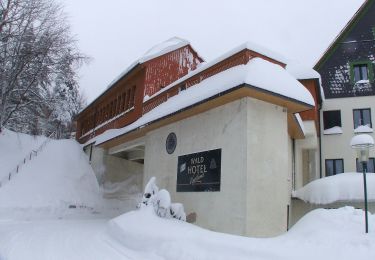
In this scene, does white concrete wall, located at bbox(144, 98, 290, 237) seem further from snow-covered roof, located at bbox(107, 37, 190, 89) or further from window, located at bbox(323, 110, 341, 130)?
window, located at bbox(323, 110, 341, 130)

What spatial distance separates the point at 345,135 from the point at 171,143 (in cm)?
1228

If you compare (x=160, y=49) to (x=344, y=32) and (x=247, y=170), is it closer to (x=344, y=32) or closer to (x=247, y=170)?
(x=344, y=32)

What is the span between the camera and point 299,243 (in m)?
7.54

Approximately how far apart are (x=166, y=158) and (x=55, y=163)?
13123mm

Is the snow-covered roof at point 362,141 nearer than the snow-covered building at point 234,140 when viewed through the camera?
Yes

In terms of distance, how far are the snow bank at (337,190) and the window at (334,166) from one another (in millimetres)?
6675

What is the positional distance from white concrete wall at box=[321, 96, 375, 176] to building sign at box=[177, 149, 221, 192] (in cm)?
1147

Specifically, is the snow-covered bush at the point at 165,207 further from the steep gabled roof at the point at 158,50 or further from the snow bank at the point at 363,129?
the snow bank at the point at 363,129

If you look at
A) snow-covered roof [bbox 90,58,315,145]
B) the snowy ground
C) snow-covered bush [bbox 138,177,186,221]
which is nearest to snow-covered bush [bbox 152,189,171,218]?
snow-covered bush [bbox 138,177,186,221]

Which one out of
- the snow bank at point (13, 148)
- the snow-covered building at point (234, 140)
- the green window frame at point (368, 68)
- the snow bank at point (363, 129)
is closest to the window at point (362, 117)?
the snow bank at point (363, 129)

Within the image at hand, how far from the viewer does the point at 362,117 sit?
2164 cm

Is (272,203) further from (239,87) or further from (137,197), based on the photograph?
(137,197)

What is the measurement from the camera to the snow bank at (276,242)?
6.81m

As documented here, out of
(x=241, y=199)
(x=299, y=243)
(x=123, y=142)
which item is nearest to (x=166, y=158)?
(x=241, y=199)
